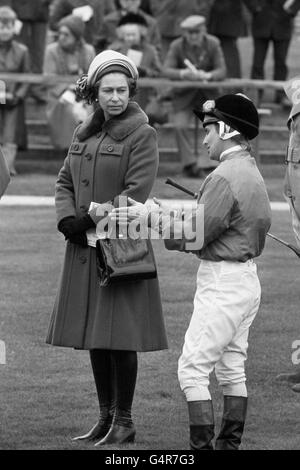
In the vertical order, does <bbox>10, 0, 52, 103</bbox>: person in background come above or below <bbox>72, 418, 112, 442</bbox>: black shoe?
below

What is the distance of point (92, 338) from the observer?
7020mm

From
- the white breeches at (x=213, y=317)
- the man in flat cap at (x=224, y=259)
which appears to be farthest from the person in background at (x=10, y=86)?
the white breeches at (x=213, y=317)

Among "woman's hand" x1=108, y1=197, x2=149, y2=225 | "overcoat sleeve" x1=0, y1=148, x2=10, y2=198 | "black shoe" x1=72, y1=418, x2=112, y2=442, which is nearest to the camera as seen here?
"woman's hand" x1=108, y1=197, x2=149, y2=225

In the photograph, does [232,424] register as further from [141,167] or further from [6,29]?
[6,29]

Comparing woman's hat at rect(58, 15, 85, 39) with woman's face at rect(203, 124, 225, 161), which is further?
woman's hat at rect(58, 15, 85, 39)

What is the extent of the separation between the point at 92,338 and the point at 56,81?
10.2 meters

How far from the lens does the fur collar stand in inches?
280

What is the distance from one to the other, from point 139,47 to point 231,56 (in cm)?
238

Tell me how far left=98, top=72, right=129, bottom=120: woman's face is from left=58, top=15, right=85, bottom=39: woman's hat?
9819 millimetres

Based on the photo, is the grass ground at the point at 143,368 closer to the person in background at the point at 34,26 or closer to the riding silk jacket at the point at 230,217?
the riding silk jacket at the point at 230,217

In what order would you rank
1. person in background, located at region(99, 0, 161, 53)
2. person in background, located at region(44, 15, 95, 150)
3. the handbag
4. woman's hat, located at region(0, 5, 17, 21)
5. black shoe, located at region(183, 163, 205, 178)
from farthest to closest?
person in background, located at region(99, 0, 161, 53) < black shoe, located at region(183, 163, 205, 178) < woman's hat, located at region(0, 5, 17, 21) < person in background, located at region(44, 15, 95, 150) < the handbag

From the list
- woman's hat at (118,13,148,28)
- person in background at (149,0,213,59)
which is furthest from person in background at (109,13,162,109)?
person in background at (149,0,213,59)

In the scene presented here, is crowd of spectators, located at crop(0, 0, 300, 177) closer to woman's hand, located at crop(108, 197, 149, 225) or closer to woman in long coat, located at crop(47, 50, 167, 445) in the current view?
woman in long coat, located at crop(47, 50, 167, 445)

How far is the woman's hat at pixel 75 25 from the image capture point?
54.8ft
